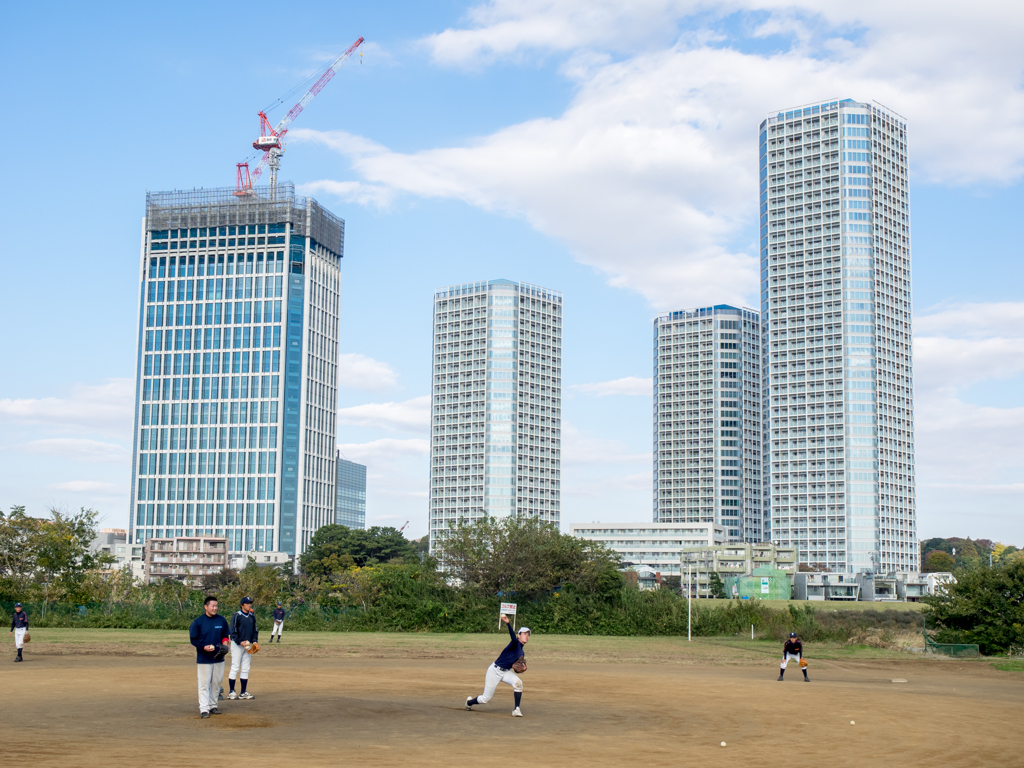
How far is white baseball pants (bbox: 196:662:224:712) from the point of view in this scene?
19.5m

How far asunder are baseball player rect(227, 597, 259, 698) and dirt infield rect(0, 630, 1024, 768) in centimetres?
88

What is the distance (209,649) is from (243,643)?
3.19 meters

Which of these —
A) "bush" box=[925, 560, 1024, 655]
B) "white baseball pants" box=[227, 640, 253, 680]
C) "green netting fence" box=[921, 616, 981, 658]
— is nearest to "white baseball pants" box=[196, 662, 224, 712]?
"white baseball pants" box=[227, 640, 253, 680]

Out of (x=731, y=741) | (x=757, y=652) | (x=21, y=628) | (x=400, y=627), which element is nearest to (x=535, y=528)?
(x=400, y=627)

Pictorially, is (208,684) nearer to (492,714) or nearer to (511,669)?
(492,714)

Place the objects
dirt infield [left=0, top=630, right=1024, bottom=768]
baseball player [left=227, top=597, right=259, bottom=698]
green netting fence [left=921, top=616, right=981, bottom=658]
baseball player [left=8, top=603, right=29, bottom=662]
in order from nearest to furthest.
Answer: dirt infield [left=0, top=630, right=1024, bottom=768] < baseball player [left=227, top=597, right=259, bottom=698] < baseball player [left=8, top=603, right=29, bottom=662] < green netting fence [left=921, top=616, right=981, bottom=658]

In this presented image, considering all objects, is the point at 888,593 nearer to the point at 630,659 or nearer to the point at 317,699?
the point at 630,659

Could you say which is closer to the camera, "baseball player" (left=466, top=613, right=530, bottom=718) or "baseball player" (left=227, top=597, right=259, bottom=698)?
"baseball player" (left=466, top=613, right=530, bottom=718)

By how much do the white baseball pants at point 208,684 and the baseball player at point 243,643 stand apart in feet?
7.53

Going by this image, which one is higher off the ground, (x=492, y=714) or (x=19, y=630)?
(x=492, y=714)

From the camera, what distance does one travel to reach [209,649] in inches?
760

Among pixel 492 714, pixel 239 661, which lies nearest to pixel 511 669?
pixel 492 714

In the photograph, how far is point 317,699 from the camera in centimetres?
2352

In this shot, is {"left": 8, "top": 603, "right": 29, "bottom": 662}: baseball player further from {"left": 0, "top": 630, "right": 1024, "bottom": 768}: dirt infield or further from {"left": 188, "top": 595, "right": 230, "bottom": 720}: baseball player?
{"left": 188, "top": 595, "right": 230, "bottom": 720}: baseball player
